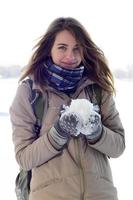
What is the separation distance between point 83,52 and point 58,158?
358 mm

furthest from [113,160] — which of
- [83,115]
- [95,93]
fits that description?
[83,115]

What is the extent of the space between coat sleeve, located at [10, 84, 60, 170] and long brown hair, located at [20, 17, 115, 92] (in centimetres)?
12

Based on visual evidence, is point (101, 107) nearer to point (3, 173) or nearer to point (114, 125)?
point (114, 125)

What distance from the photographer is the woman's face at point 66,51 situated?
1283 millimetres

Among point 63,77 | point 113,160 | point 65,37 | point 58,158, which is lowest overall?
point 113,160

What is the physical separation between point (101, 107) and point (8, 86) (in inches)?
67.3

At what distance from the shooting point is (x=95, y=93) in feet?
4.20

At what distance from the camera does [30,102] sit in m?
1.22

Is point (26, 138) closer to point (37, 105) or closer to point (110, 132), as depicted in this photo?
point (37, 105)

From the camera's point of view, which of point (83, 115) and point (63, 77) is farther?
point (63, 77)

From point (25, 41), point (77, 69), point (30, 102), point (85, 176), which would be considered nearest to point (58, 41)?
point (77, 69)

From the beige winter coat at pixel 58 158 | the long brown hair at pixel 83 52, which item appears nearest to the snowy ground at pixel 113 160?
the long brown hair at pixel 83 52

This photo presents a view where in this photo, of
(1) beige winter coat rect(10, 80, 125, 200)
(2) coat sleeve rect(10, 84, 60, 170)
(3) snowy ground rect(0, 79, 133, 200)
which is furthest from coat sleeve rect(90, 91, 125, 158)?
(3) snowy ground rect(0, 79, 133, 200)

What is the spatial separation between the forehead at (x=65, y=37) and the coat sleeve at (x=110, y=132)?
0.65 ft
